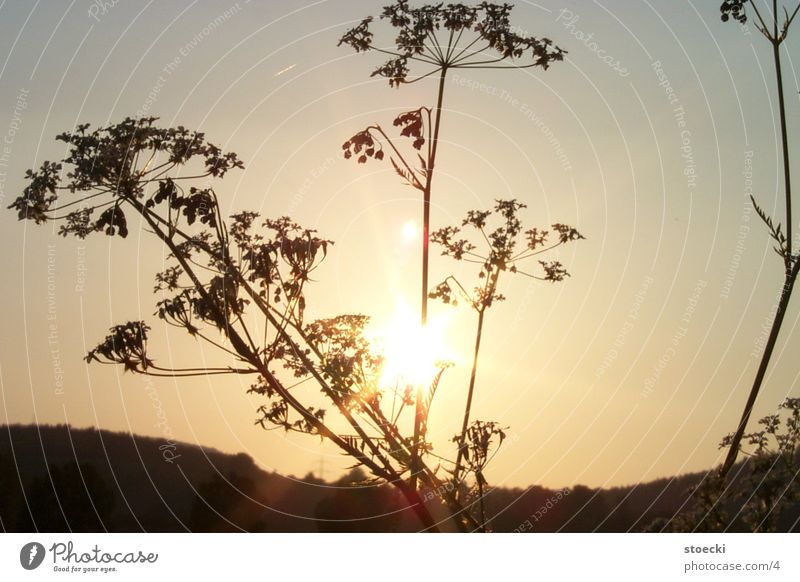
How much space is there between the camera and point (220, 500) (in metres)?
9.77

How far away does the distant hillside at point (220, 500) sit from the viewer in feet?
29.7

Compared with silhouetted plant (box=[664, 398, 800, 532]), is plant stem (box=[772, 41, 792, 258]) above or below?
above

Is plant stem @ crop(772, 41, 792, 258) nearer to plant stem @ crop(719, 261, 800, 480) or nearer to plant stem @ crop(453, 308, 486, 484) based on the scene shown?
plant stem @ crop(719, 261, 800, 480)

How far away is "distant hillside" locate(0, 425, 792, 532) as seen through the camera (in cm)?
906

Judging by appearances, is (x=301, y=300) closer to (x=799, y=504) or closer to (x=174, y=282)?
(x=174, y=282)

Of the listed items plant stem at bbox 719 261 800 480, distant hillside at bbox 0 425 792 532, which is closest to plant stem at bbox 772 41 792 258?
plant stem at bbox 719 261 800 480

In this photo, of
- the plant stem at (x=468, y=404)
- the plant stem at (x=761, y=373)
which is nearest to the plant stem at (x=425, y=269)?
the plant stem at (x=468, y=404)
